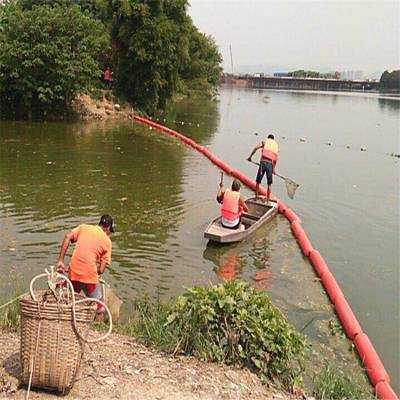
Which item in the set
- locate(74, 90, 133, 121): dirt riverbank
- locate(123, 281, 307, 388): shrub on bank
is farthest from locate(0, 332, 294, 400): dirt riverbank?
locate(74, 90, 133, 121): dirt riverbank

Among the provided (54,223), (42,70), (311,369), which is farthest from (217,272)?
(42,70)

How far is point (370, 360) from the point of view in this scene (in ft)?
22.6

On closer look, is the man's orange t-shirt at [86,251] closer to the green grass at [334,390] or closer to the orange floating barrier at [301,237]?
the green grass at [334,390]

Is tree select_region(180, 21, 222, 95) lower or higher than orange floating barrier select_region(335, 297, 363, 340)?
higher

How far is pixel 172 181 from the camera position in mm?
16703

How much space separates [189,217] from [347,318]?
230 inches

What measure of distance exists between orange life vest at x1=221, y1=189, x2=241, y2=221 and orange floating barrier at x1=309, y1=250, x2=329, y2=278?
1847 mm

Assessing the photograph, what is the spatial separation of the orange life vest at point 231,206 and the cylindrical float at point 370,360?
439 centimetres

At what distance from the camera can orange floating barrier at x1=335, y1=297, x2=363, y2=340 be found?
7613mm

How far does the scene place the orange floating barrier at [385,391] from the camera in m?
6.13

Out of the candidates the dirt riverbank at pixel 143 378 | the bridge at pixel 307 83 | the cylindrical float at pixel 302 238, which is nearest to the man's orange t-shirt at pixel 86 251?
the dirt riverbank at pixel 143 378

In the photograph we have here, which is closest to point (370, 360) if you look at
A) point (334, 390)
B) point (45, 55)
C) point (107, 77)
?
point (334, 390)

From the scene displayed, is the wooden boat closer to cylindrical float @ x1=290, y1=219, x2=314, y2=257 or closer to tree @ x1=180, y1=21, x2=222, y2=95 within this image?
cylindrical float @ x1=290, y1=219, x2=314, y2=257

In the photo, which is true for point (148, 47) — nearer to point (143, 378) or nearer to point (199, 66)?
point (143, 378)
